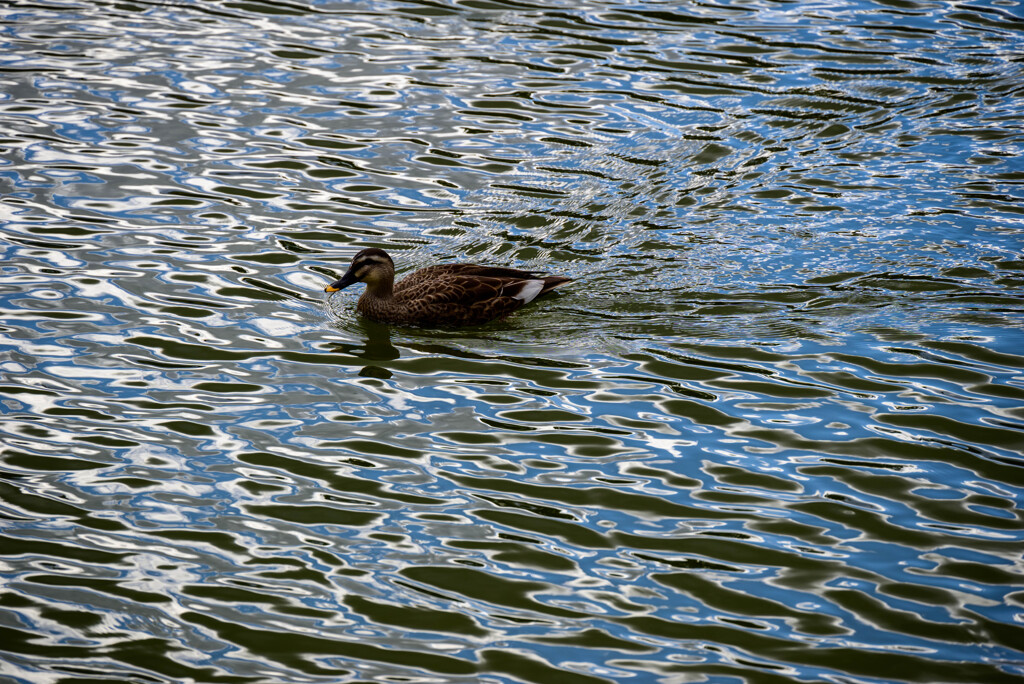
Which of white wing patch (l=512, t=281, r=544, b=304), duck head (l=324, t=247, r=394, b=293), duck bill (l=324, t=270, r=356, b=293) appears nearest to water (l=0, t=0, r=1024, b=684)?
white wing patch (l=512, t=281, r=544, b=304)

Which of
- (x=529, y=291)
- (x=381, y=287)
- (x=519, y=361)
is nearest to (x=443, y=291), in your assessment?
(x=381, y=287)

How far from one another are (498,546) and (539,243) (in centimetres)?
534

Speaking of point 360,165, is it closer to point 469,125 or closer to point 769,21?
point 469,125

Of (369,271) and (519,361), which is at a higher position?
(369,271)

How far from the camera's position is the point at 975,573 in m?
6.37

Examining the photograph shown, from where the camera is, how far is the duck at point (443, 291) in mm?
9883

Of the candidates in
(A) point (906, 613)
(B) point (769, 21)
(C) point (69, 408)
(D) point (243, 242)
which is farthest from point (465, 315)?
(B) point (769, 21)

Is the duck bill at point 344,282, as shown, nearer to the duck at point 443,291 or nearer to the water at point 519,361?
the duck at point 443,291

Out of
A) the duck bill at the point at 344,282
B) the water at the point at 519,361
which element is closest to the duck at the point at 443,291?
the duck bill at the point at 344,282

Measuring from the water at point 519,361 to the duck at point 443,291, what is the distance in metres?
0.24

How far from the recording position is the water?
6.06m

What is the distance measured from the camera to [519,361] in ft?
30.0

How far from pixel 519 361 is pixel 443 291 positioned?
1.23 m

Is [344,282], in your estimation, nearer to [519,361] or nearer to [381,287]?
[381,287]
